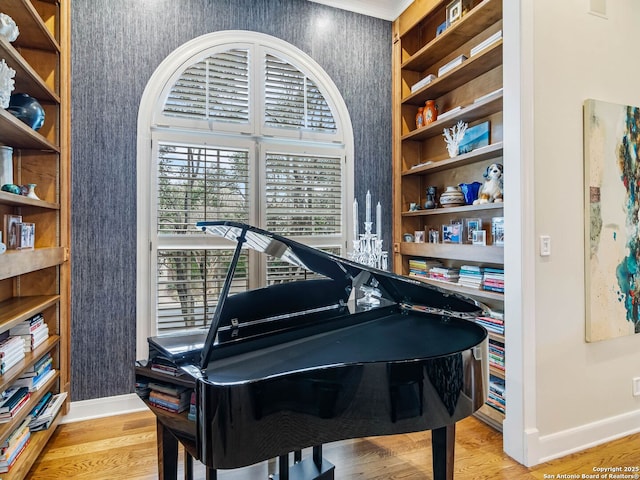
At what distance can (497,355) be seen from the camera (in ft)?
8.13

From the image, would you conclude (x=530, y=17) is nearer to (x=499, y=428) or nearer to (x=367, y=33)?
(x=367, y=33)

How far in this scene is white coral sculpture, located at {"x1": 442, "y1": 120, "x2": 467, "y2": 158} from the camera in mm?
2938

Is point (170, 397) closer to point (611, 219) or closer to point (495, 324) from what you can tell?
point (495, 324)

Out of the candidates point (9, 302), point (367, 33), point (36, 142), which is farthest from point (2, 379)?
point (367, 33)

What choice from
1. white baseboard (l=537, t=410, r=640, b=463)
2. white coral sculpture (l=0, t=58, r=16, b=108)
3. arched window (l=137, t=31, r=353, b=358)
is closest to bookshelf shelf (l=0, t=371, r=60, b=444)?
arched window (l=137, t=31, r=353, b=358)

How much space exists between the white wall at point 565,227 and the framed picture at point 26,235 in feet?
9.28

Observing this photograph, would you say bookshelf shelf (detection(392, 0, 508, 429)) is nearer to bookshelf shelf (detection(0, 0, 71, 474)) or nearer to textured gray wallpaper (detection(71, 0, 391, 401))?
textured gray wallpaper (detection(71, 0, 391, 401))

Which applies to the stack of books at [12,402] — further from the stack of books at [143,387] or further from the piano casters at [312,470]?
the piano casters at [312,470]

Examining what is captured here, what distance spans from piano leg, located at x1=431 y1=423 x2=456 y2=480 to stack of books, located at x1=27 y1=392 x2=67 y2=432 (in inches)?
85.5

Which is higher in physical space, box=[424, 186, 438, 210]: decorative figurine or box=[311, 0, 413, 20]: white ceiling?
box=[311, 0, 413, 20]: white ceiling

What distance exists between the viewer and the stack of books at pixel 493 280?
246 cm

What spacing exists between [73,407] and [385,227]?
279 centimetres

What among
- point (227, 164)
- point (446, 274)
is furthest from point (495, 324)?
point (227, 164)

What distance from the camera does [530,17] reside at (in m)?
2.11
